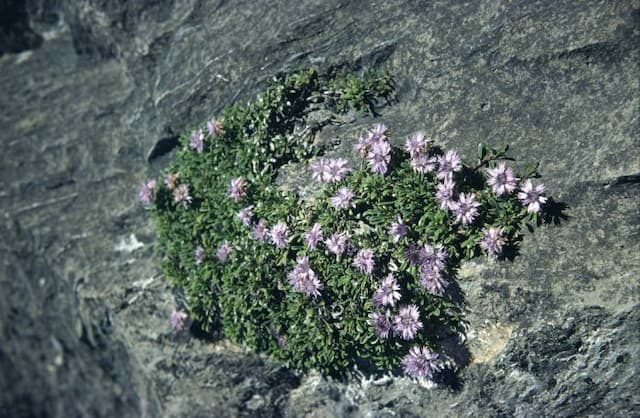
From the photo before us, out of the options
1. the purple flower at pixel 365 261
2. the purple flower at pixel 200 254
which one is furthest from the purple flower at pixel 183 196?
the purple flower at pixel 365 261

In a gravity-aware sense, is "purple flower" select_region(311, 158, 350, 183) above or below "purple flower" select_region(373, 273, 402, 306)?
above

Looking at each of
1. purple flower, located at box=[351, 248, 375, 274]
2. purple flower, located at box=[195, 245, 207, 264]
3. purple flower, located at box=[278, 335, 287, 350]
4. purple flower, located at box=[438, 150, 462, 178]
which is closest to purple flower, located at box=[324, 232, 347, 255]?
purple flower, located at box=[351, 248, 375, 274]

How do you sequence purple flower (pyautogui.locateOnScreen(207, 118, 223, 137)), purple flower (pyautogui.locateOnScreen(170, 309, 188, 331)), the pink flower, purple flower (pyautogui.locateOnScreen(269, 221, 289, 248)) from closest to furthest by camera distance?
the pink flower
purple flower (pyautogui.locateOnScreen(269, 221, 289, 248))
purple flower (pyautogui.locateOnScreen(207, 118, 223, 137))
purple flower (pyautogui.locateOnScreen(170, 309, 188, 331))

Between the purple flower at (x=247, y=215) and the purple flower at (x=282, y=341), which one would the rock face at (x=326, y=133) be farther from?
the purple flower at (x=247, y=215)

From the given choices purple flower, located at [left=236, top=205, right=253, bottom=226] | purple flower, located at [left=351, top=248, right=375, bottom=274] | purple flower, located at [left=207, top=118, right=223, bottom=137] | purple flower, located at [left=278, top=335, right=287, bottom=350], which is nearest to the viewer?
purple flower, located at [left=351, top=248, right=375, bottom=274]

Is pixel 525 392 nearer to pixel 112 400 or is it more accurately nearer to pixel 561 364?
pixel 561 364

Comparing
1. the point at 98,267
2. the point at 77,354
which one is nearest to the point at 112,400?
the point at 77,354

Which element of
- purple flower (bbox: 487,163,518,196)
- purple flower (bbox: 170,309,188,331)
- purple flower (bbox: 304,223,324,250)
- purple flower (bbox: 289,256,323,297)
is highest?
purple flower (bbox: 487,163,518,196)

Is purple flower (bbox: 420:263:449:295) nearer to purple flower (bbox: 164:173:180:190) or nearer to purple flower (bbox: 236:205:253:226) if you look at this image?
purple flower (bbox: 236:205:253:226)
